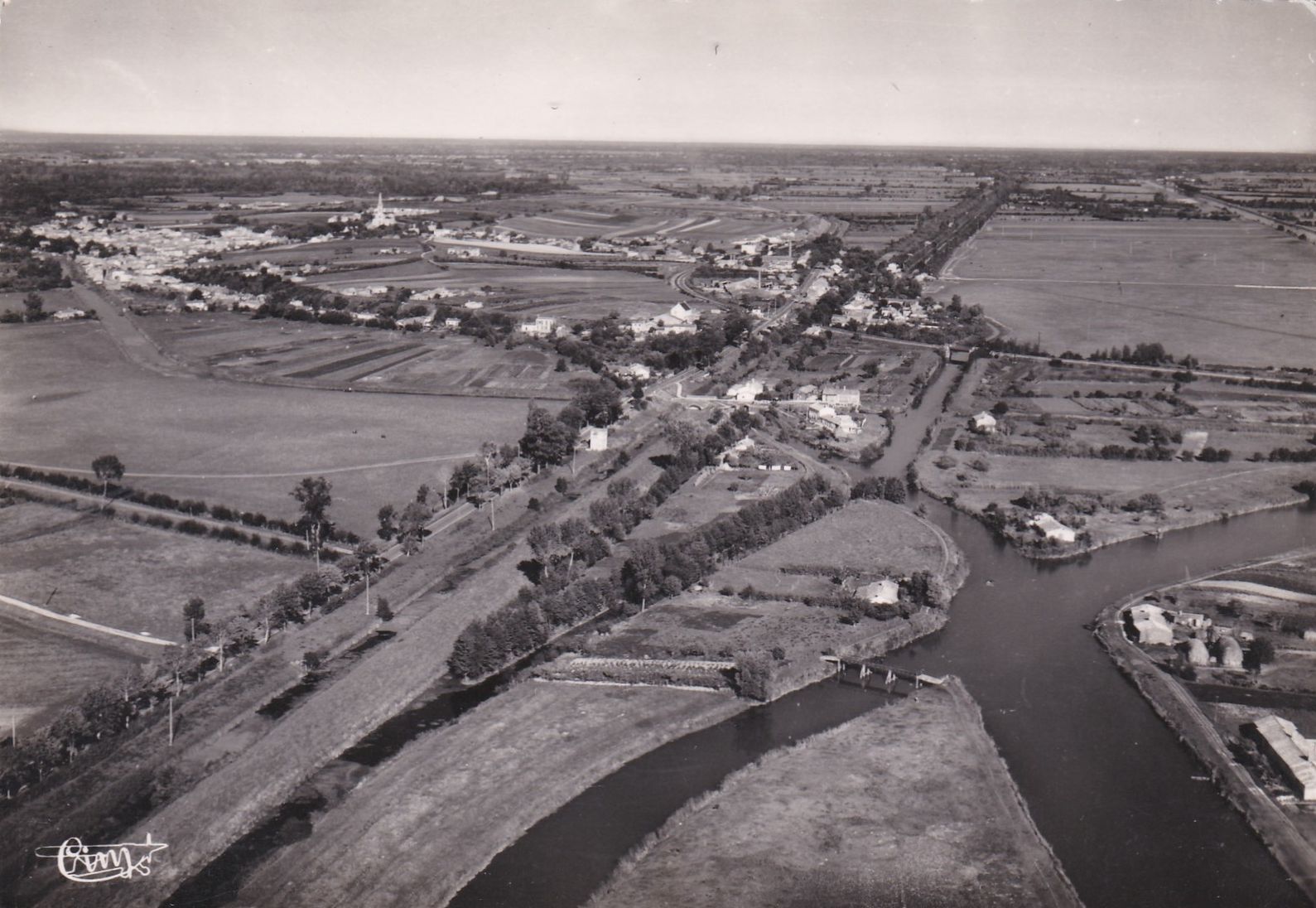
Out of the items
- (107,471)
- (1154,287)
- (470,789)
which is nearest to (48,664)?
(470,789)

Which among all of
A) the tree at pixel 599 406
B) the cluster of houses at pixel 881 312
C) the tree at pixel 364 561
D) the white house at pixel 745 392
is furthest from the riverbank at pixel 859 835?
the cluster of houses at pixel 881 312

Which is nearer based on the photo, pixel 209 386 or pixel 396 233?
pixel 209 386

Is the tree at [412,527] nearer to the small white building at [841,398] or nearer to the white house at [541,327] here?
the small white building at [841,398]

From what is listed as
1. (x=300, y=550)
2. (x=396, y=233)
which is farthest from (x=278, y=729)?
(x=396, y=233)

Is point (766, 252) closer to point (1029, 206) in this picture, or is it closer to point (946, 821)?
point (1029, 206)

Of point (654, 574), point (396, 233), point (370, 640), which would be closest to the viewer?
point (370, 640)
